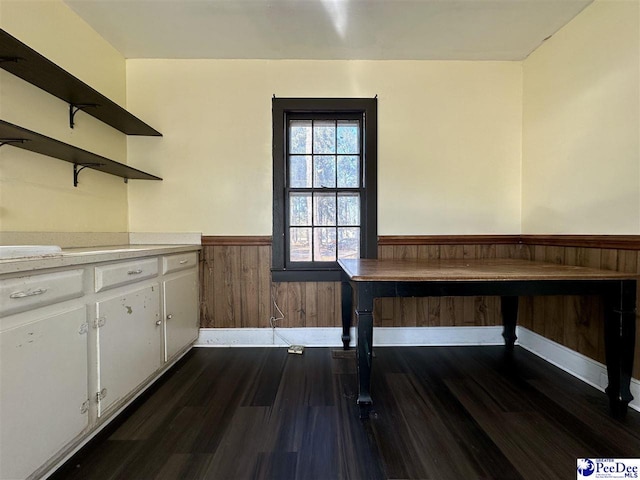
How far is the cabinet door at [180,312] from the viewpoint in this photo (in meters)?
2.03

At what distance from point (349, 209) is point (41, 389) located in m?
2.18

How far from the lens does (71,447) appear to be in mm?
1261

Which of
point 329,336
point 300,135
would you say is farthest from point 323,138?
point 329,336

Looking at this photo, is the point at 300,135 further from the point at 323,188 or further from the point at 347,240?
the point at 347,240

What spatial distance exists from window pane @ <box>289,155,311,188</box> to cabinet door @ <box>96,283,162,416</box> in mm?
1380

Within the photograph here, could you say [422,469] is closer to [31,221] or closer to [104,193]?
[31,221]

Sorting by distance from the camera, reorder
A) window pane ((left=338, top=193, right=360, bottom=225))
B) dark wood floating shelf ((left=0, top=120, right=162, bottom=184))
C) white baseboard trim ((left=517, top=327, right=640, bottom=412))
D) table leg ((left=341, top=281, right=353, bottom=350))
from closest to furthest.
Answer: dark wood floating shelf ((left=0, top=120, right=162, bottom=184)) < white baseboard trim ((left=517, top=327, right=640, bottom=412)) < table leg ((left=341, top=281, right=353, bottom=350)) < window pane ((left=338, top=193, right=360, bottom=225))

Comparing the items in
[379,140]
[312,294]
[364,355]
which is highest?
[379,140]

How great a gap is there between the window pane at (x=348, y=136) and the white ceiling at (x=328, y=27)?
54 centimetres

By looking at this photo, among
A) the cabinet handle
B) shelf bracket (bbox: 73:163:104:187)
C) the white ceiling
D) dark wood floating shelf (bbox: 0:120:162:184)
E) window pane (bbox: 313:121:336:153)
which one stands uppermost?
the white ceiling

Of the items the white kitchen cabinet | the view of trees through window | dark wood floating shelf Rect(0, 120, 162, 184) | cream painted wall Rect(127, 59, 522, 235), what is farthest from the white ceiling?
the white kitchen cabinet

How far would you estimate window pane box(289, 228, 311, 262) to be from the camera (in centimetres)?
259

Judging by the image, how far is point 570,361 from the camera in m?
2.05

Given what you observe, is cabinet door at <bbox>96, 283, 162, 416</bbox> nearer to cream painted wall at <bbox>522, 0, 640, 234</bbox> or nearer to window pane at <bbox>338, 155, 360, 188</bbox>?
window pane at <bbox>338, 155, 360, 188</bbox>
